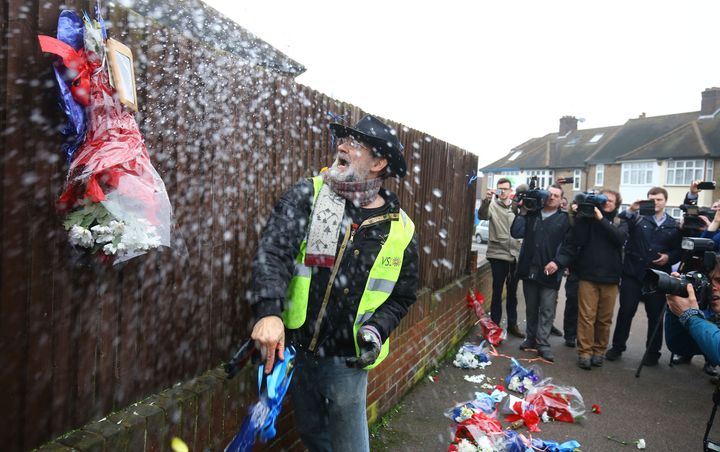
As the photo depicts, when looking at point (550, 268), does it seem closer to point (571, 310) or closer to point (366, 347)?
point (571, 310)

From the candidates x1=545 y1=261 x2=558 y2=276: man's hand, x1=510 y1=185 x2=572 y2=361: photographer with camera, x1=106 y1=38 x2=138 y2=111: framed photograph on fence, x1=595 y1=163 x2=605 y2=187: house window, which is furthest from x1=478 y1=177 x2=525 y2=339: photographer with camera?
x1=595 y1=163 x2=605 y2=187: house window

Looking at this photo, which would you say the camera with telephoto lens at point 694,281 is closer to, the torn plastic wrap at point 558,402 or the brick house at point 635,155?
the torn plastic wrap at point 558,402

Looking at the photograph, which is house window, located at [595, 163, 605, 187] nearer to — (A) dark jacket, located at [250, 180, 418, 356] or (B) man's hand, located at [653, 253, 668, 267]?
(B) man's hand, located at [653, 253, 668, 267]

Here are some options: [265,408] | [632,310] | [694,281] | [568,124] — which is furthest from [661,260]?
[568,124]

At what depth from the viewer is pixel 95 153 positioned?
151 cm

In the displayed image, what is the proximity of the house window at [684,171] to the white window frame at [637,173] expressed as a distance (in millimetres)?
1129

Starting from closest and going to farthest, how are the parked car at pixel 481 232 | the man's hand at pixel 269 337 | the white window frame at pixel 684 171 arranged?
the man's hand at pixel 269 337
the parked car at pixel 481 232
the white window frame at pixel 684 171

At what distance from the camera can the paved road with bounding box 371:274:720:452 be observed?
4018 millimetres

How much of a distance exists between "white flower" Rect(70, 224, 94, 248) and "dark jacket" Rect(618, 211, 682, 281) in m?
6.28

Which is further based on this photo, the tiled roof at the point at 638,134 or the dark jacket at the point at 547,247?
the tiled roof at the point at 638,134

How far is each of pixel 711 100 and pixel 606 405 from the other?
122 feet

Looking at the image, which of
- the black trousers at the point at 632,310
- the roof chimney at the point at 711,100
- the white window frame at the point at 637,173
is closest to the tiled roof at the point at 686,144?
the white window frame at the point at 637,173

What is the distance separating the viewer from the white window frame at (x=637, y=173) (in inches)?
1326

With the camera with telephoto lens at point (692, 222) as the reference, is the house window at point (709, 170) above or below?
above
